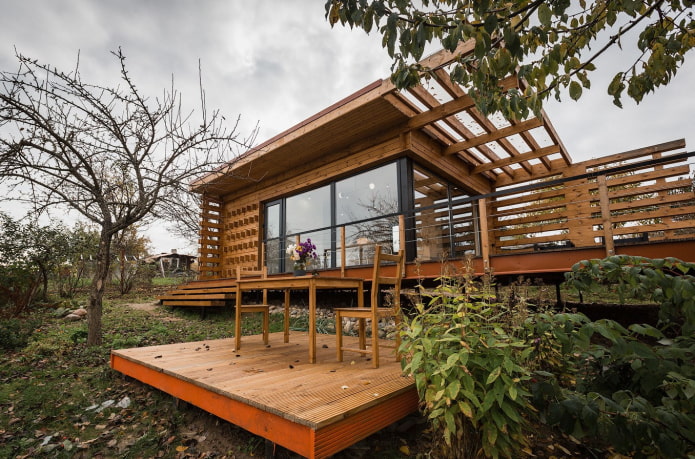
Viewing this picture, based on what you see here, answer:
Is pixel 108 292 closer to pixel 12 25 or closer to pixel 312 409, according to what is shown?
pixel 12 25

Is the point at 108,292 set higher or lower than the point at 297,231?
lower

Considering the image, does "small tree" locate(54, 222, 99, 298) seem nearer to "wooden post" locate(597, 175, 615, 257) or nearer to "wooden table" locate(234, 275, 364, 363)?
"wooden table" locate(234, 275, 364, 363)

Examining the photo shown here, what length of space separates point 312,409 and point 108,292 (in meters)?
11.5

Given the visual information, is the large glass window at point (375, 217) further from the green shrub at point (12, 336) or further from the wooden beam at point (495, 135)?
the green shrub at point (12, 336)

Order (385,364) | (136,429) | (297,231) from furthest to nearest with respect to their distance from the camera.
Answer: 1. (297,231)
2. (385,364)
3. (136,429)

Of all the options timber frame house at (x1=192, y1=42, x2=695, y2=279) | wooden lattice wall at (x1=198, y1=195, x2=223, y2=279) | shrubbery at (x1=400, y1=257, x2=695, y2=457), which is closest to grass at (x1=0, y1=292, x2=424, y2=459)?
shrubbery at (x1=400, y1=257, x2=695, y2=457)

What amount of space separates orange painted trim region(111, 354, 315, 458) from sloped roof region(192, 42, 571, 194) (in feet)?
8.84

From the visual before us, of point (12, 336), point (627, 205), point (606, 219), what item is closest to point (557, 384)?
point (606, 219)

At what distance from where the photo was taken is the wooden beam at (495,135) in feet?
19.3

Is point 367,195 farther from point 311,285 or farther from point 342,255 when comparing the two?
point 311,285

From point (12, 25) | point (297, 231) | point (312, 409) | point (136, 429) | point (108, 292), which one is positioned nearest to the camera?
point (312, 409)

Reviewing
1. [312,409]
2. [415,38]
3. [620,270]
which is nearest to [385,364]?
[312,409]

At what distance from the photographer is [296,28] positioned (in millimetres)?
6020

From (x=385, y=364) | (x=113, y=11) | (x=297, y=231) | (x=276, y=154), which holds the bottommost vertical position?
(x=385, y=364)
